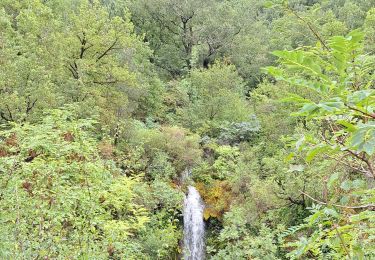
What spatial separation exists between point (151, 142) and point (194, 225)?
3.21 meters

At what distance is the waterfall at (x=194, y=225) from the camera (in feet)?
38.0

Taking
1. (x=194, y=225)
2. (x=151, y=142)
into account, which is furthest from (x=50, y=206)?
(x=151, y=142)

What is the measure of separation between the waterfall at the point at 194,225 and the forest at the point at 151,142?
0.04 meters

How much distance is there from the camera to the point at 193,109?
1625cm

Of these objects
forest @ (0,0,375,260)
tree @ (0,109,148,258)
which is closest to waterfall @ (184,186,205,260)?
forest @ (0,0,375,260)

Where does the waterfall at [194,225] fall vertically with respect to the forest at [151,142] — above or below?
below

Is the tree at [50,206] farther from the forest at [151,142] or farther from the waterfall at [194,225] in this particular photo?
the waterfall at [194,225]

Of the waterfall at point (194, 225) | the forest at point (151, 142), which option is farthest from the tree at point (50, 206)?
the waterfall at point (194, 225)

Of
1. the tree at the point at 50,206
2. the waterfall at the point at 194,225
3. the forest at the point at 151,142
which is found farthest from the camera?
the waterfall at the point at 194,225

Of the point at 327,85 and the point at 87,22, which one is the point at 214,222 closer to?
the point at 87,22

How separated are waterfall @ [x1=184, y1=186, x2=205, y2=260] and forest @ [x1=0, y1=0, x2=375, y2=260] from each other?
1.4 inches

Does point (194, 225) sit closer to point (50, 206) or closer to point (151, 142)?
point (151, 142)

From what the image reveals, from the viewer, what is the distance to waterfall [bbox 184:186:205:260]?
1157 centimetres

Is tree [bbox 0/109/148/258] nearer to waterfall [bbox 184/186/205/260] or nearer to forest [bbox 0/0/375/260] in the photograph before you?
forest [bbox 0/0/375/260]
